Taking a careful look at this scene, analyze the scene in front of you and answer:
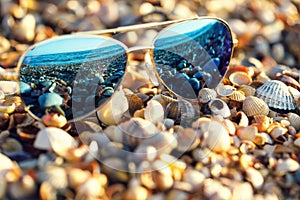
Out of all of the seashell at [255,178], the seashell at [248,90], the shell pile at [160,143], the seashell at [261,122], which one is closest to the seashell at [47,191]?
the shell pile at [160,143]

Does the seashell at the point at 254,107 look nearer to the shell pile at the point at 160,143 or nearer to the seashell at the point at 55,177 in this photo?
the shell pile at the point at 160,143

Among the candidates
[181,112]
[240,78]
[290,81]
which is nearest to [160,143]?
[181,112]

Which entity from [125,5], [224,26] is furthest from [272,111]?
[125,5]

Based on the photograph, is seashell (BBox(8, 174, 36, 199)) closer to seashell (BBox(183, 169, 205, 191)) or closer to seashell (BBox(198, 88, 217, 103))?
seashell (BBox(183, 169, 205, 191))

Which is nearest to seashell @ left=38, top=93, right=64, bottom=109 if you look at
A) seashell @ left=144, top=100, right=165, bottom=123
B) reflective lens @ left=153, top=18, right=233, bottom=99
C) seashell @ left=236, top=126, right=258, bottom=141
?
seashell @ left=144, top=100, right=165, bottom=123

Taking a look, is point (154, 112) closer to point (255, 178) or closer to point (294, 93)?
point (255, 178)
